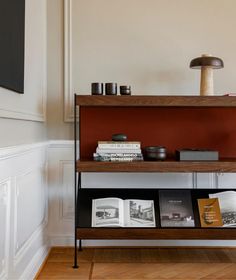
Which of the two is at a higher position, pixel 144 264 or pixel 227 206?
pixel 227 206

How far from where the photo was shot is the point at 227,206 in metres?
2.21

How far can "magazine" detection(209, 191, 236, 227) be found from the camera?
216 centimetres

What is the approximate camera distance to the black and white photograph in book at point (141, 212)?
2.18m

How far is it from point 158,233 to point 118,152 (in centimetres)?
55

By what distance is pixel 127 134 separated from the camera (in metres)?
2.41

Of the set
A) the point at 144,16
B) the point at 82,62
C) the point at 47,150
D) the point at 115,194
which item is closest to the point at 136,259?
the point at 115,194

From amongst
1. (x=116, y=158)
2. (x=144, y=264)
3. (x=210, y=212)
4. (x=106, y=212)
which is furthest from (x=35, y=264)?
(x=210, y=212)

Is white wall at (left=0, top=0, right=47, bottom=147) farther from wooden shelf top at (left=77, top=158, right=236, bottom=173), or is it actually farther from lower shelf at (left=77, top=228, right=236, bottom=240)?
lower shelf at (left=77, top=228, right=236, bottom=240)

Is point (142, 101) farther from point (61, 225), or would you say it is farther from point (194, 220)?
point (61, 225)

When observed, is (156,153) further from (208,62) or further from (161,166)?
(208,62)

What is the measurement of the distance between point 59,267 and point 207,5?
2.04 meters

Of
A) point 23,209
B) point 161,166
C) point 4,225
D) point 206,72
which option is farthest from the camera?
point 206,72

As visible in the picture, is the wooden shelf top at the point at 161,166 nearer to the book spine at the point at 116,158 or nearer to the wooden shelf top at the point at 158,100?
the book spine at the point at 116,158

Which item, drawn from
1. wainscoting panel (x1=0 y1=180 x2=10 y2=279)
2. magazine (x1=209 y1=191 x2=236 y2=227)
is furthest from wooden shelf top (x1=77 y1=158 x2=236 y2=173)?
wainscoting panel (x1=0 y1=180 x2=10 y2=279)
